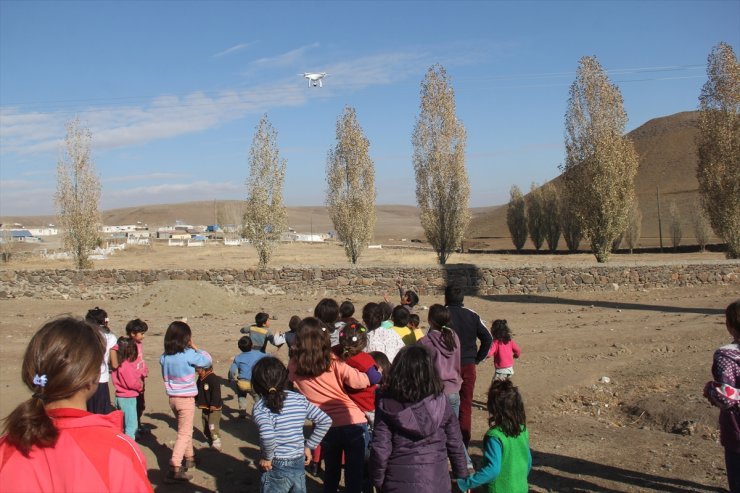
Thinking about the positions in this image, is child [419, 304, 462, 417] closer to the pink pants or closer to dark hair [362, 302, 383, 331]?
dark hair [362, 302, 383, 331]

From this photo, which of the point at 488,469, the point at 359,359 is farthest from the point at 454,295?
the point at 488,469

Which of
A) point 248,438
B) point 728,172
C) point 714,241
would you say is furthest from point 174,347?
point 714,241

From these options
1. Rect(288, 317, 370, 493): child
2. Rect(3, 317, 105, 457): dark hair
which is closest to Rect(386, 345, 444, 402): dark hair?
Answer: Rect(288, 317, 370, 493): child

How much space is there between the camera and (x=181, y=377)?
5.42 metres

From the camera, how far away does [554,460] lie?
5.85 metres

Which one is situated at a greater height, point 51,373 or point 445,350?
point 51,373

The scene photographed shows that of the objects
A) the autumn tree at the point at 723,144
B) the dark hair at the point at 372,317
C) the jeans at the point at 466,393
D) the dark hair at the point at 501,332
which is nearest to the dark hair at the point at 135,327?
the dark hair at the point at 372,317

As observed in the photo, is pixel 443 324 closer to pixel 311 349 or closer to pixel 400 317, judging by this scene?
pixel 400 317

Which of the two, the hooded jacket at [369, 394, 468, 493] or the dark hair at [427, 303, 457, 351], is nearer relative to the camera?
the hooded jacket at [369, 394, 468, 493]

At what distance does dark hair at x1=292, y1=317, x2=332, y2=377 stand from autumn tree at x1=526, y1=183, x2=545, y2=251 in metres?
54.7

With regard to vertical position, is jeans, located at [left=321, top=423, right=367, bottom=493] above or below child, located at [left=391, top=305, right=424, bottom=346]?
below

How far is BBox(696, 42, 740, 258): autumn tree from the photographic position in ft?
83.1

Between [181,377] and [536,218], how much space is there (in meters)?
54.8

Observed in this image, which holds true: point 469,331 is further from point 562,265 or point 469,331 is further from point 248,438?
point 562,265
